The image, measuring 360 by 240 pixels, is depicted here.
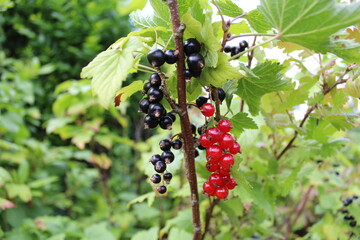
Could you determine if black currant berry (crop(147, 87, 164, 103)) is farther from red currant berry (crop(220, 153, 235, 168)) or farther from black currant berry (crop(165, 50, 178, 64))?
red currant berry (crop(220, 153, 235, 168))

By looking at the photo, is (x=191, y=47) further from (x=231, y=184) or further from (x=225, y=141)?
(x=231, y=184)

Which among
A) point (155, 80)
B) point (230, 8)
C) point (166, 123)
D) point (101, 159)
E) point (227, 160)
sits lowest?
point (101, 159)

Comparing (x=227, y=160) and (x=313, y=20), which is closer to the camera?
(x=313, y=20)

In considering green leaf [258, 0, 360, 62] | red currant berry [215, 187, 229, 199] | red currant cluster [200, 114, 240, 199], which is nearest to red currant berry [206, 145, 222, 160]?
red currant cluster [200, 114, 240, 199]

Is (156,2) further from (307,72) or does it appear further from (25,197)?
(25,197)

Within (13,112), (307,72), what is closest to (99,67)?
(307,72)

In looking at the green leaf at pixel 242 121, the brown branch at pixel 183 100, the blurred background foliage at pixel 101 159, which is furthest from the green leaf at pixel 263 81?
the blurred background foliage at pixel 101 159

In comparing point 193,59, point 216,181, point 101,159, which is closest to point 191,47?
point 193,59

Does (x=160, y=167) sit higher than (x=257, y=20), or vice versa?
(x=257, y=20)

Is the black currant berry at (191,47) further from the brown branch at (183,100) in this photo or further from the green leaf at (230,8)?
the green leaf at (230,8)
